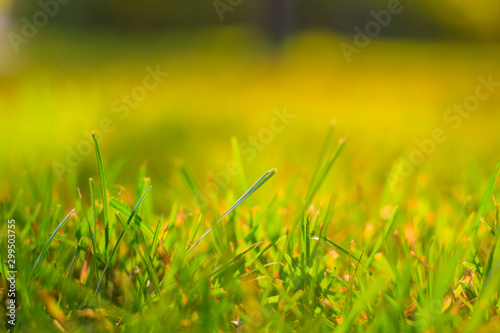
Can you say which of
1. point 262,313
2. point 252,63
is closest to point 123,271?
point 262,313

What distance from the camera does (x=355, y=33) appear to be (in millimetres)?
5473

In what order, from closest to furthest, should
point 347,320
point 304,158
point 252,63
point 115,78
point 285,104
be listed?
point 347,320, point 304,158, point 285,104, point 115,78, point 252,63

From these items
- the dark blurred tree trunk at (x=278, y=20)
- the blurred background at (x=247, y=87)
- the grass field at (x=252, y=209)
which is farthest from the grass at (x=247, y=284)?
the dark blurred tree trunk at (x=278, y=20)

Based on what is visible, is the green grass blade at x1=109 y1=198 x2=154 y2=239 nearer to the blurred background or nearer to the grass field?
the grass field

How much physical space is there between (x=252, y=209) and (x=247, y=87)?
2354mm

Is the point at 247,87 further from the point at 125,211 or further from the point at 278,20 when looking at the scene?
the point at 125,211

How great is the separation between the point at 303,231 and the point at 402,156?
32.1 inches

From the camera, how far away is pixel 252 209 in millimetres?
717

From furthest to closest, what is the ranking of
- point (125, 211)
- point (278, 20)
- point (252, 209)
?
point (278, 20) < point (252, 209) < point (125, 211)

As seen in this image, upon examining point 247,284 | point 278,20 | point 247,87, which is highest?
point 278,20

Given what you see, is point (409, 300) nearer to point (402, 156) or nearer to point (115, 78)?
point (402, 156)

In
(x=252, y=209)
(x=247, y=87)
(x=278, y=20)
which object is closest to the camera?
(x=252, y=209)

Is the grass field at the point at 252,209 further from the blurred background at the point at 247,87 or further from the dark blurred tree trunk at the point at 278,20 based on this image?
the dark blurred tree trunk at the point at 278,20

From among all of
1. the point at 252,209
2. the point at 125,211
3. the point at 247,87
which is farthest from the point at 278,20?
the point at 125,211
